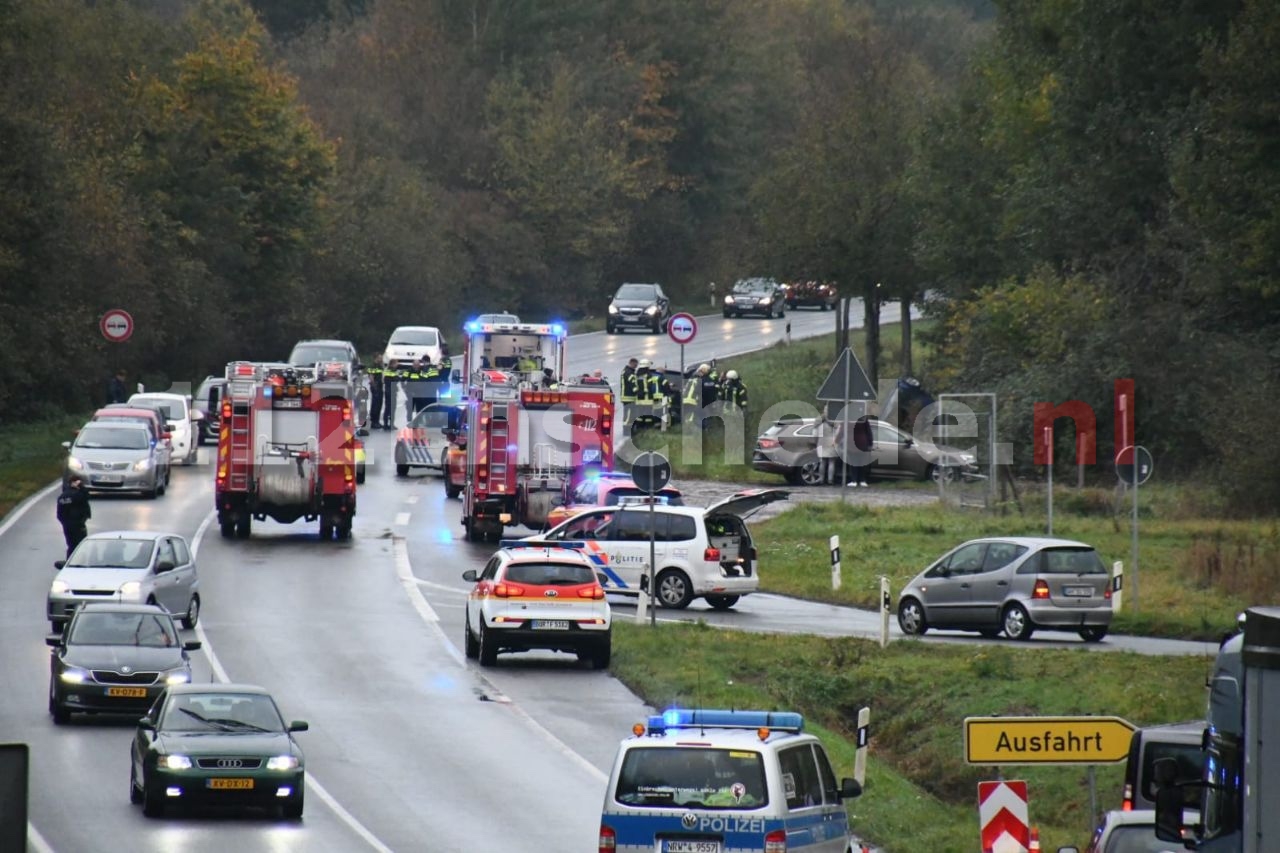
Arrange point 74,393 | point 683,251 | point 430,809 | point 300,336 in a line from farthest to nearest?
point 683,251, point 300,336, point 74,393, point 430,809

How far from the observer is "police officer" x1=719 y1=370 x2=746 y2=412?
2104 inches

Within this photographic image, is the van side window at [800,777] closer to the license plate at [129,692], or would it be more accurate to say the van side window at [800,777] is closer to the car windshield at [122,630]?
the license plate at [129,692]

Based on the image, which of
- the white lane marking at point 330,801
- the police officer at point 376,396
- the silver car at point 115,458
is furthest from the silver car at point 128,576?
the police officer at point 376,396

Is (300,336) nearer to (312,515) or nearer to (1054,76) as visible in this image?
(1054,76)

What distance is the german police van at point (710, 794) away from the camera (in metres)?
14.6

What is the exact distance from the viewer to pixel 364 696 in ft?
87.2

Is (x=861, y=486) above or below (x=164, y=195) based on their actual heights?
below

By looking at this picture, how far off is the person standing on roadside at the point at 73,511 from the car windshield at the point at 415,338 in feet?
95.3

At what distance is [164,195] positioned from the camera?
67.2 metres

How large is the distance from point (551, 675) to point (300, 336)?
48.6 meters

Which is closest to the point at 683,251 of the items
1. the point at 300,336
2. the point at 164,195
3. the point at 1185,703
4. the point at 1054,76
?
the point at 300,336

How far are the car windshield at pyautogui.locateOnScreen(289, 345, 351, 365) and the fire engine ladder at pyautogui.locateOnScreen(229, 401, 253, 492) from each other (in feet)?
57.6

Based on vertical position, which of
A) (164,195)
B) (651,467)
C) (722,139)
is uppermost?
(722,139)

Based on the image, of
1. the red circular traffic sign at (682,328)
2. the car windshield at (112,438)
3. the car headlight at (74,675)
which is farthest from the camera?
the red circular traffic sign at (682,328)
